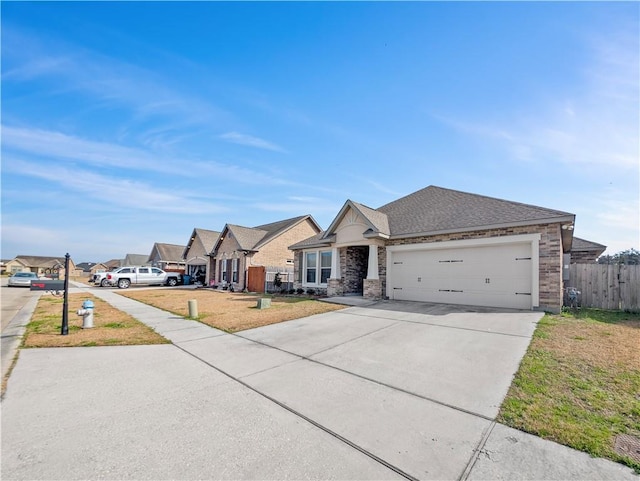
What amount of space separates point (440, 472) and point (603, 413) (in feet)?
8.27

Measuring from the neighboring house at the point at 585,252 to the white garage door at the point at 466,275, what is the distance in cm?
1411

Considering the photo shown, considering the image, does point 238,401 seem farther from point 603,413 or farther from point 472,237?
point 472,237

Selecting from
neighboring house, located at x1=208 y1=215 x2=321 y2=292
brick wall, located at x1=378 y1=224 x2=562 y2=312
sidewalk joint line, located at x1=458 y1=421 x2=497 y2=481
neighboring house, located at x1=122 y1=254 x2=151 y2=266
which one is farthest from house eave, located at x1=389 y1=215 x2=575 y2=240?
neighboring house, located at x1=122 y1=254 x2=151 y2=266

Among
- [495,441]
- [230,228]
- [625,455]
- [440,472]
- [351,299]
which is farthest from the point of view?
[230,228]

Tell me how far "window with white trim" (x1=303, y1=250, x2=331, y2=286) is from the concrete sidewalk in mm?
11360

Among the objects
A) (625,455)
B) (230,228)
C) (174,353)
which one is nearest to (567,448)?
(625,455)

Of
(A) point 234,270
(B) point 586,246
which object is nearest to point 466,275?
(B) point 586,246

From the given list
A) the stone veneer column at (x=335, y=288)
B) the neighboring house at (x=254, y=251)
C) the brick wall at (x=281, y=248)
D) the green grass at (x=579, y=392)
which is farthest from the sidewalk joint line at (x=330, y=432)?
the brick wall at (x=281, y=248)

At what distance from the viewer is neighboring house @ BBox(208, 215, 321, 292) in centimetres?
2327

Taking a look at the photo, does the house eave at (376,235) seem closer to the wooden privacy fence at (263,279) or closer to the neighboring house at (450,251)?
the neighboring house at (450,251)

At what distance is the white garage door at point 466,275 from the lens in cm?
1070

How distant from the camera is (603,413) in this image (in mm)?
3676

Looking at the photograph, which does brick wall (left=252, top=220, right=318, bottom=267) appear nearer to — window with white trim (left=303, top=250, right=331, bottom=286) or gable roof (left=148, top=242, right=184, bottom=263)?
window with white trim (left=303, top=250, right=331, bottom=286)

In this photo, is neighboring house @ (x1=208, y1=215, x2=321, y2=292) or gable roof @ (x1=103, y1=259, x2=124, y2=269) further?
gable roof @ (x1=103, y1=259, x2=124, y2=269)
